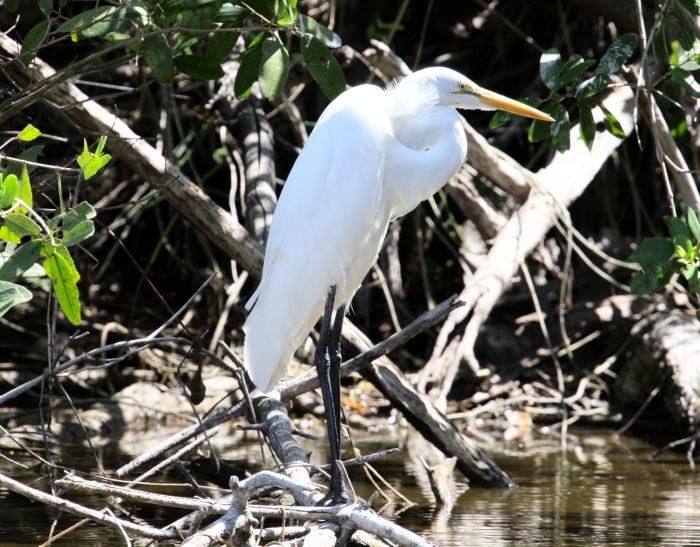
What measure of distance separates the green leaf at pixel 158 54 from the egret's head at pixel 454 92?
31.1 inches

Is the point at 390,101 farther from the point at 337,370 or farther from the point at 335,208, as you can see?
the point at 337,370

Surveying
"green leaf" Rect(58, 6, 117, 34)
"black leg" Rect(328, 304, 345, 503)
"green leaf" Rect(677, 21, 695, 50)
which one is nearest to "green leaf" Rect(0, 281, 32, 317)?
"green leaf" Rect(58, 6, 117, 34)

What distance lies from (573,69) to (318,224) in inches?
37.7

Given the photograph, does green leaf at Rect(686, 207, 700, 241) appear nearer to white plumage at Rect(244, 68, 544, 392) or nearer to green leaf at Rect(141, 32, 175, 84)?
white plumage at Rect(244, 68, 544, 392)

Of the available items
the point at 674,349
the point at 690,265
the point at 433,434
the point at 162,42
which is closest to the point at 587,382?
the point at 674,349

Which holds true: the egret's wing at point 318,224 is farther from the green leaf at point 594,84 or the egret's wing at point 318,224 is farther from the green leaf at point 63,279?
the green leaf at point 63,279

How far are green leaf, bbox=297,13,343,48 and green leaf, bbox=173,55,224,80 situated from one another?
31 cm

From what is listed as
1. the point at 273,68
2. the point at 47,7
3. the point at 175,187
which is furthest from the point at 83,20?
the point at 175,187

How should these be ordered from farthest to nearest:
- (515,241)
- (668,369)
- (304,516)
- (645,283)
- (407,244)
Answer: (407,244), (668,369), (515,241), (645,283), (304,516)

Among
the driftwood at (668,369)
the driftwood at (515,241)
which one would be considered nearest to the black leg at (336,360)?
the driftwood at (515,241)

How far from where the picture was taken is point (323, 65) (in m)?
3.17

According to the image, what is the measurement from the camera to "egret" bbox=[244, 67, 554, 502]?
329cm

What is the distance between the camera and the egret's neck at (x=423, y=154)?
326cm

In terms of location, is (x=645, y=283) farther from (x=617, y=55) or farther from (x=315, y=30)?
(x=315, y=30)
